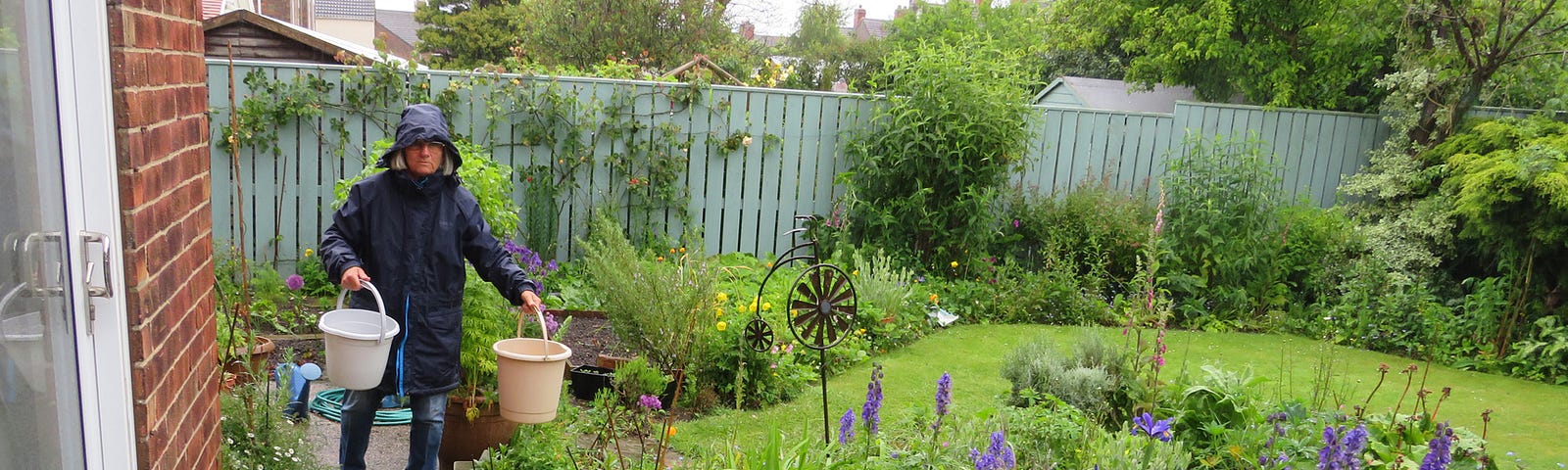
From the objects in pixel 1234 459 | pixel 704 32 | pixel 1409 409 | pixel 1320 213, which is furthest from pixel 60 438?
pixel 704 32

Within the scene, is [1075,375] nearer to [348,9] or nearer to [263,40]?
[263,40]

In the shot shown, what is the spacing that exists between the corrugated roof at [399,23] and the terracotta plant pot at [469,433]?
178 feet

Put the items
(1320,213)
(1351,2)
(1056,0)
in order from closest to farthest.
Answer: (1320,213) → (1351,2) → (1056,0)

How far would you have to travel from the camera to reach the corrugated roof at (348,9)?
44.6 metres

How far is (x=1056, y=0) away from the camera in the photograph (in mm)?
13383

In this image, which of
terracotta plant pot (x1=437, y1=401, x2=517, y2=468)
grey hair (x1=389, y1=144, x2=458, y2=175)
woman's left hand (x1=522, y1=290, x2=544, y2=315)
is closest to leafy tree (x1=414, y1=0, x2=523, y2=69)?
terracotta plant pot (x1=437, y1=401, x2=517, y2=468)

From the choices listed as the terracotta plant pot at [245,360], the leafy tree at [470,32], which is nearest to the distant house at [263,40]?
the terracotta plant pot at [245,360]

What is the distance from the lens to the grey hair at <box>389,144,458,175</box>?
10.1 ft

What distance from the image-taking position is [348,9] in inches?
1821

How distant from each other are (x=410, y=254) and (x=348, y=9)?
4826cm

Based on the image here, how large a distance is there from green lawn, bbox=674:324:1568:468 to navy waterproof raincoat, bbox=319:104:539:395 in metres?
0.98

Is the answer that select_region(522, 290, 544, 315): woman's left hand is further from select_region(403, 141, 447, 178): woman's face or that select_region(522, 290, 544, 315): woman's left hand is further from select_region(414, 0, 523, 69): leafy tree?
select_region(414, 0, 523, 69): leafy tree

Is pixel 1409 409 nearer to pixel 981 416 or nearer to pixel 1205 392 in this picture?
pixel 1205 392

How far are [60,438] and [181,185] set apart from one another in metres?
0.67
